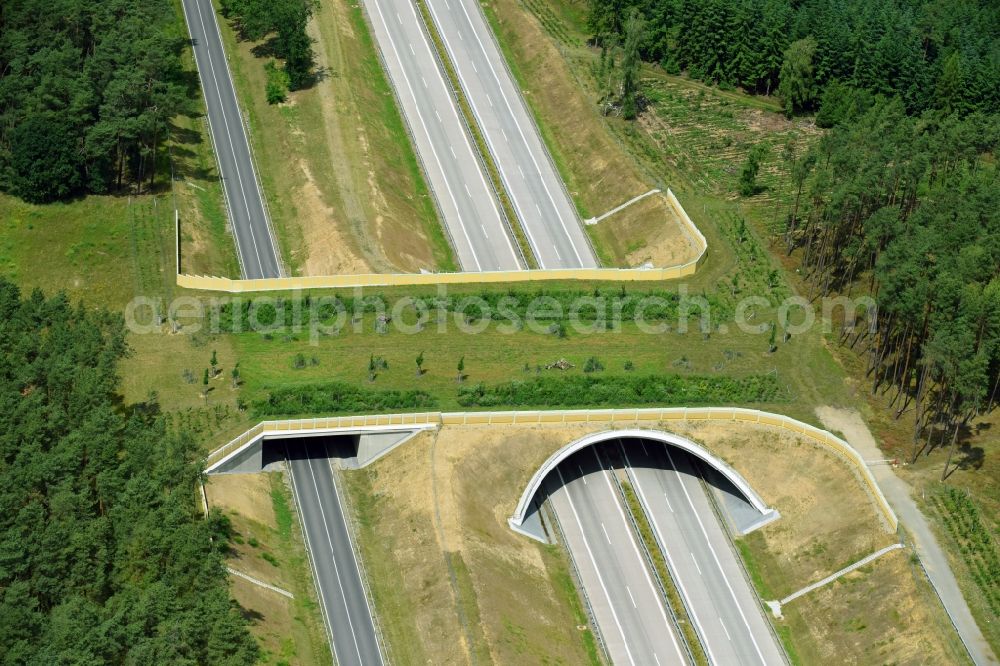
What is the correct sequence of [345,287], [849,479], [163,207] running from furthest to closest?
[163,207] < [345,287] < [849,479]

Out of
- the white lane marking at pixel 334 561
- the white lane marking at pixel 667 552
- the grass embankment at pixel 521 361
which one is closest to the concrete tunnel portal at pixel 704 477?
the white lane marking at pixel 667 552

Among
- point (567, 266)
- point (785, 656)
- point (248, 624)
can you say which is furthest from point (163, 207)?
point (785, 656)

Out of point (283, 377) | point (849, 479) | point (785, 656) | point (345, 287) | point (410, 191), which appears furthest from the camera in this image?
point (410, 191)

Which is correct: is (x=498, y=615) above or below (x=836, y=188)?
below

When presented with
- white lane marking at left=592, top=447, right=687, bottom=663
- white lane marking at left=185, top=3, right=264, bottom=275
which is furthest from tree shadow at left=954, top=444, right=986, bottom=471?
→ white lane marking at left=185, top=3, right=264, bottom=275

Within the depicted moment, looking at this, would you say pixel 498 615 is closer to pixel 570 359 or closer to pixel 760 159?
Answer: pixel 570 359

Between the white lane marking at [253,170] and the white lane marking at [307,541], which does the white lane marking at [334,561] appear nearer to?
the white lane marking at [307,541]

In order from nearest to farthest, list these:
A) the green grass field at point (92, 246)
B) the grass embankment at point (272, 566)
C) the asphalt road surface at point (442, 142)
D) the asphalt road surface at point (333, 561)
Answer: the grass embankment at point (272, 566) → the asphalt road surface at point (333, 561) → the green grass field at point (92, 246) → the asphalt road surface at point (442, 142)

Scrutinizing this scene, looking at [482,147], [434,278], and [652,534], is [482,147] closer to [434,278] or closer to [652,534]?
[434,278]
